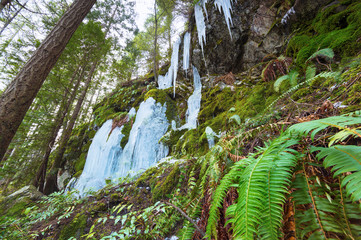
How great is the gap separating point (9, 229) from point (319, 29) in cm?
717

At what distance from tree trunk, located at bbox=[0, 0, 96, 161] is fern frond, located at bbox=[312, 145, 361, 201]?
3398 mm

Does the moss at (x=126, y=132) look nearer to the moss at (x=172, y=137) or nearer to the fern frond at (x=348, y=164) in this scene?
the moss at (x=172, y=137)

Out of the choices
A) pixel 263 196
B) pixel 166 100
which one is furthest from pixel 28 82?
pixel 166 100

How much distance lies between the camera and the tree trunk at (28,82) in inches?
80.6

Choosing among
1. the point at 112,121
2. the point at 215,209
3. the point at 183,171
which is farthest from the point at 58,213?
the point at 112,121

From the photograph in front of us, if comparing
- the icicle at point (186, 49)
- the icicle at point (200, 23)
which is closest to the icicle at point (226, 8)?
the icicle at point (200, 23)

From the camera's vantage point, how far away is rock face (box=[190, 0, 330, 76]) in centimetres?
536

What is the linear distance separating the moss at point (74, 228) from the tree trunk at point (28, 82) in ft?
5.01

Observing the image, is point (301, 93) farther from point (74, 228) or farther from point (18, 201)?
point (18, 201)

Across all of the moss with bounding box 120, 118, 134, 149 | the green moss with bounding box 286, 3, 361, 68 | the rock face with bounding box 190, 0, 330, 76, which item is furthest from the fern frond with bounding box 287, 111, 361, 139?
the moss with bounding box 120, 118, 134, 149

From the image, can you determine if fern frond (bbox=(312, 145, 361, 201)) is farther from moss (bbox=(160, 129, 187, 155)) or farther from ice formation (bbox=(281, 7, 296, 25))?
ice formation (bbox=(281, 7, 296, 25))

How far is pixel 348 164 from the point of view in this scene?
0.54 m

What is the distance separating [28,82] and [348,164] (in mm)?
3538

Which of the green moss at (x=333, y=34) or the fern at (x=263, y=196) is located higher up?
the green moss at (x=333, y=34)
